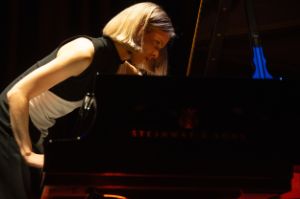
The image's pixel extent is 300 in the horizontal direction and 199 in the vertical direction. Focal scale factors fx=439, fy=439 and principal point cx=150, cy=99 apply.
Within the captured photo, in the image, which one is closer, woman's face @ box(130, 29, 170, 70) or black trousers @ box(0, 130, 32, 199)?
black trousers @ box(0, 130, 32, 199)

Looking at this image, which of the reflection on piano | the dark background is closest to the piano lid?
the reflection on piano

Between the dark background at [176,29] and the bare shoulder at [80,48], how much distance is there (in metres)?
0.77

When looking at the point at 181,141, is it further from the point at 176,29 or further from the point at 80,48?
the point at 176,29

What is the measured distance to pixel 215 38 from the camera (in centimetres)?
190

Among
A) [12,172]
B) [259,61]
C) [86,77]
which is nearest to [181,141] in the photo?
[86,77]

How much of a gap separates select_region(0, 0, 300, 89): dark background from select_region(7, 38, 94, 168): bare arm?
0.86 m

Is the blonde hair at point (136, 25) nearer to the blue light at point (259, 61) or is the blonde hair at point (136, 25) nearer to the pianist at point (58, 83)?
the pianist at point (58, 83)

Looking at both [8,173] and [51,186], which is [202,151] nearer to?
[51,186]

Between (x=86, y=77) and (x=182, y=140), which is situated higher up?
(x=86, y=77)

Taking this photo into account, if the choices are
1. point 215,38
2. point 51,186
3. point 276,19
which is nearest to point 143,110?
point 51,186

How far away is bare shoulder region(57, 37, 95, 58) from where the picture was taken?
129 cm

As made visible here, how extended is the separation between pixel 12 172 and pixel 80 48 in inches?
16.7

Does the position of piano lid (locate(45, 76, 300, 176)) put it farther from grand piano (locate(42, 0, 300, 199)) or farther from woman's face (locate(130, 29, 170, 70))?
woman's face (locate(130, 29, 170, 70))

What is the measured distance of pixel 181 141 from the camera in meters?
1.15
